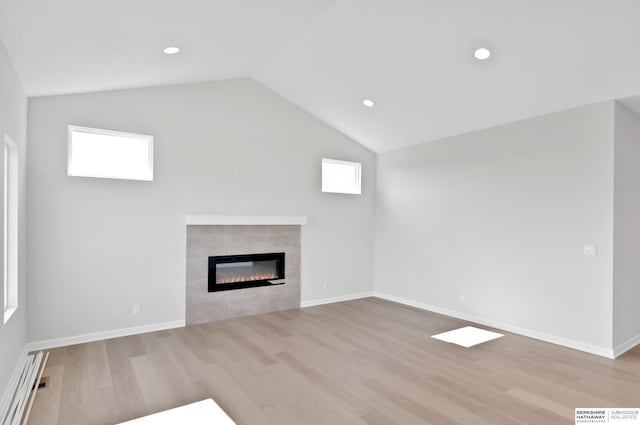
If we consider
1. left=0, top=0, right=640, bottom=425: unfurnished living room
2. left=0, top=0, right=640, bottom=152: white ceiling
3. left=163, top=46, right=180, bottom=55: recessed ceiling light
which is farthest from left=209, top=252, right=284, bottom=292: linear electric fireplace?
left=163, top=46, right=180, bottom=55: recessed ceiling light

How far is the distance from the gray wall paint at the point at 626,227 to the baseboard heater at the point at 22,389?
5.40 meters

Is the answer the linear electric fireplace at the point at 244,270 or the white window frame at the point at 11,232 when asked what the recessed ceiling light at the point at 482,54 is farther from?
the white window frame at the point at 11,232

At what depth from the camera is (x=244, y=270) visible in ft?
18.1

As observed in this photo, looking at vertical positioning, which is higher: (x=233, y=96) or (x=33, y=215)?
(x=233, y=96)

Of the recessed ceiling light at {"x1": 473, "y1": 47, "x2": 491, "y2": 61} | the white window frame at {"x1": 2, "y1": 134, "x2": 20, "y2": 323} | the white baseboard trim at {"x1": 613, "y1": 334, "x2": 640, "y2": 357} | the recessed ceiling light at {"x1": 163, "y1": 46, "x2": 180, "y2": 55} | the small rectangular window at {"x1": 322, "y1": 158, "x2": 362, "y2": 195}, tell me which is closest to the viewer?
the white window frame at {"x1": 2, "y1": 134, "x2": 20, "y2": 323}

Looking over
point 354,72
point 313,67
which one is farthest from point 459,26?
point 313,67

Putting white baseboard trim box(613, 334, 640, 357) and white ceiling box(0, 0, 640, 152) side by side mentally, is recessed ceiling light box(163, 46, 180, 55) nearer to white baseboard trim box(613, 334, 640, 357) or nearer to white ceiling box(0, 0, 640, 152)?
white ceiling box(0, 0, 640, 152)

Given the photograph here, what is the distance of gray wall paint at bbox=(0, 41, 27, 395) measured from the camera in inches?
109

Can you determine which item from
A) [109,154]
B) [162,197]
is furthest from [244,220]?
[109,154]

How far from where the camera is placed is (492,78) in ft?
13.3

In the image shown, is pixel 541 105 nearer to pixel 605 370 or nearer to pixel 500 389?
pixel 605 370

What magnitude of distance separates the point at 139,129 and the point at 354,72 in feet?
9.10

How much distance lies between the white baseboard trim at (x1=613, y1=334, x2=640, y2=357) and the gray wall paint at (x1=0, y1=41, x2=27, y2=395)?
5.61 metres

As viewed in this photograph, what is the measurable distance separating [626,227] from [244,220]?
462 centimetres
